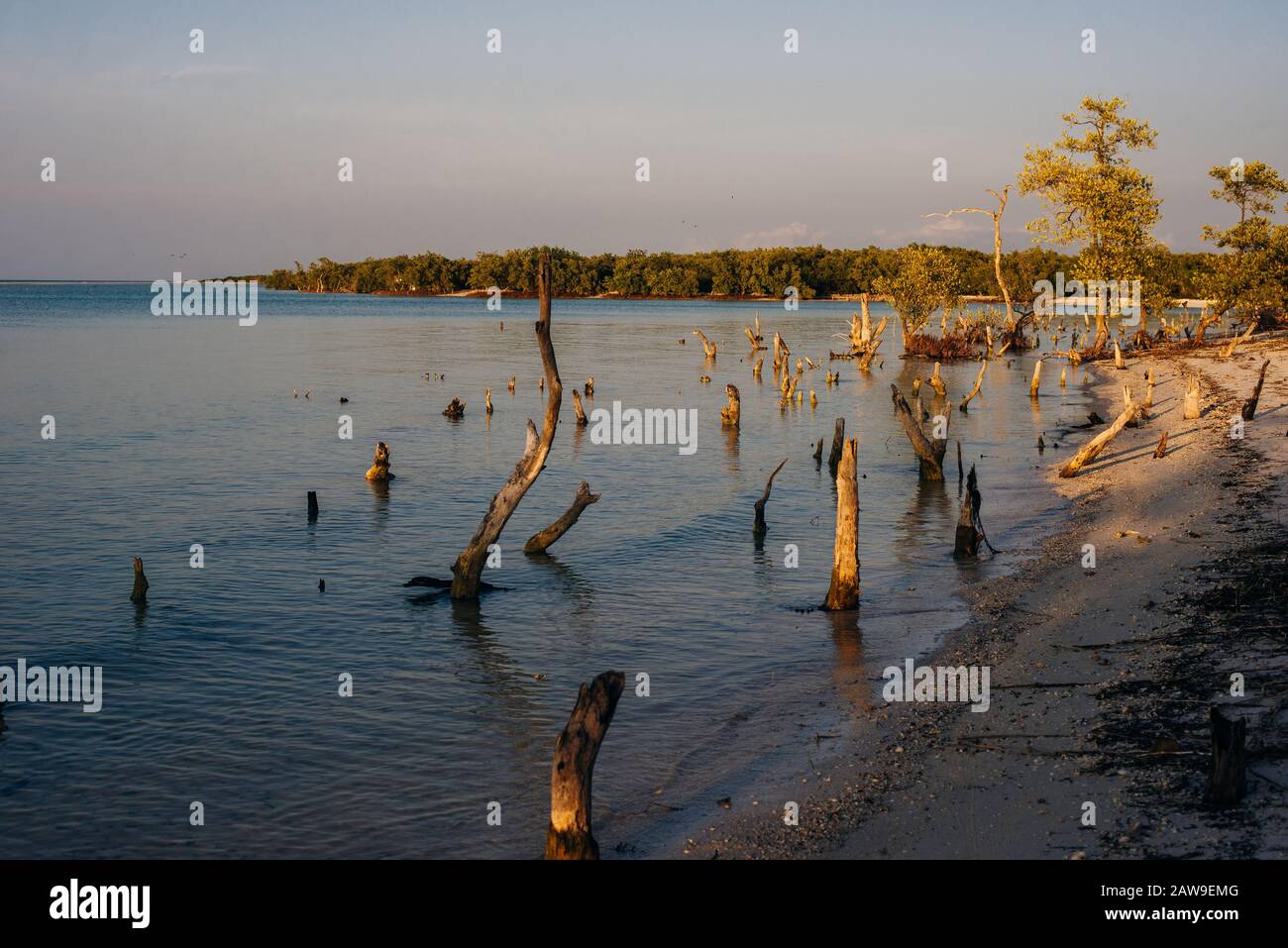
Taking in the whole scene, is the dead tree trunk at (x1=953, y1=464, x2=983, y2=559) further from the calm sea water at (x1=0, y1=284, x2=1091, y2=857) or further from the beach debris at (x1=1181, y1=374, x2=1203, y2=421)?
the beach debris at (x1=1181, y1=374, x2=1203, y2=421)

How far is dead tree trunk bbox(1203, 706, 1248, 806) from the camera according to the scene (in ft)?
31.7

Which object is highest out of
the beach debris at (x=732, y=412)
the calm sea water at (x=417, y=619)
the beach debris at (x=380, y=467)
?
the beach debris at (x=732, y=412)

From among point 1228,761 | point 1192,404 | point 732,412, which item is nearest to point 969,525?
point 1228,761

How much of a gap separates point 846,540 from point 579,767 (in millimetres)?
9790

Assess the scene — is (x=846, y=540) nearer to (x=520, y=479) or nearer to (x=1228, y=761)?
(x=520, y=479)

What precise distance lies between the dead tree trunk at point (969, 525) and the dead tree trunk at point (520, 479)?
29.6 ft

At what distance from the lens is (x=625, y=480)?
33.8 meters

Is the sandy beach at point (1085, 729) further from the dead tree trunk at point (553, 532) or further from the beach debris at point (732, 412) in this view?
the beach debris at point (732, 412)

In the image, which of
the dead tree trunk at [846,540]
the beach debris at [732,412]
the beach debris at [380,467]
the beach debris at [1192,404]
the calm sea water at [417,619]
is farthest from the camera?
the beach debris at [732,412]

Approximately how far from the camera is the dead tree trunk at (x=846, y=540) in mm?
18469

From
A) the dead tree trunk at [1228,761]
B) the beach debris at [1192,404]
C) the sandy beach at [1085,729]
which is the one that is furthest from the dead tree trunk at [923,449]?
the dead tree trunk at [1228,761]

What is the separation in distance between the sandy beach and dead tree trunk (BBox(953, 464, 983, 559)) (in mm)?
1421

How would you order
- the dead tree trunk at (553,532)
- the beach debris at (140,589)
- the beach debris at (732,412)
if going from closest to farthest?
the beach debris at (140,589), the dead tree trunk at (553,532), the beach debris at (732,412)
